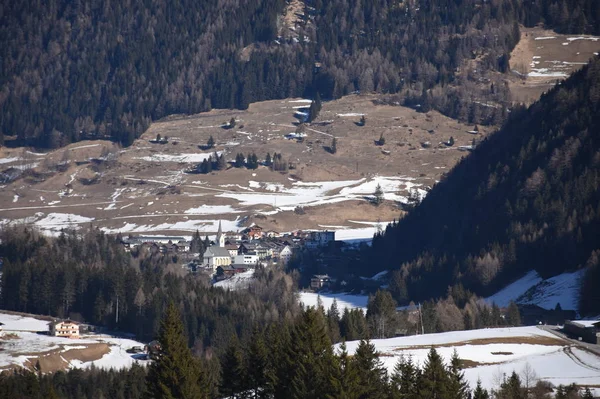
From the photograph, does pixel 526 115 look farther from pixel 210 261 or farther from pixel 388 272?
pixel 210 261

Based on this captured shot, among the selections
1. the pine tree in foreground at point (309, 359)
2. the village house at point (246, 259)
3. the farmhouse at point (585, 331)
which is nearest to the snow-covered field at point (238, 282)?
the village house at point (246, 259)

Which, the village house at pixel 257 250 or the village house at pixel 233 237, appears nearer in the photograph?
the village house at pixel 257 250

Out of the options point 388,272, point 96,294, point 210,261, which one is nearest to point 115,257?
point 210,261

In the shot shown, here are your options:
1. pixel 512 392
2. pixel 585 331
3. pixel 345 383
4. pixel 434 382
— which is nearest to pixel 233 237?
pixel 585 331

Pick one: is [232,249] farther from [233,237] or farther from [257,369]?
[257,369]

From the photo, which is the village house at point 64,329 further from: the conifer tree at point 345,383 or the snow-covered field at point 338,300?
the conifer tree at point 345,383

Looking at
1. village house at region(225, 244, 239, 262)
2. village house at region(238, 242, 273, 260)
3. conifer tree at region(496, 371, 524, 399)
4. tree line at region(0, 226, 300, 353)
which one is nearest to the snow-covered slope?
tree line at region(0, 226, 300, 353)
